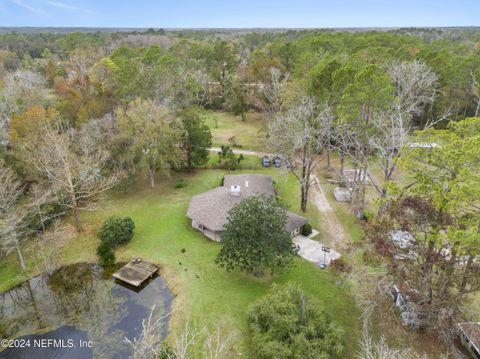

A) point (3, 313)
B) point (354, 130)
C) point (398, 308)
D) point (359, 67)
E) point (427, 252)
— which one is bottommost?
point (3, 313)

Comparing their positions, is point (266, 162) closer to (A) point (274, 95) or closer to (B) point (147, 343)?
(A) point (274, 95)

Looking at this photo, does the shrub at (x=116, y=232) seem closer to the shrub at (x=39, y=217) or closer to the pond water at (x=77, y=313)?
the pond water at (x=77, y=313)

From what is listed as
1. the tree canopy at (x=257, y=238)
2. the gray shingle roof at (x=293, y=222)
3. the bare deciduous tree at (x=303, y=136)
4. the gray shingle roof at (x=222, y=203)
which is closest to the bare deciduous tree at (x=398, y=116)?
the bare deciduous tree at (x=303, y=136)

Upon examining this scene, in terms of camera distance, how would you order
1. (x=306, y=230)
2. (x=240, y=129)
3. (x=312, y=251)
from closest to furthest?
(x=312, y=251), (x=306, y=230), (x=240, y=129)

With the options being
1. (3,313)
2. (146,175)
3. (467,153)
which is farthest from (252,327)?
(146,175)

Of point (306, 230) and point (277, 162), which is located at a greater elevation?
point (277, 162)

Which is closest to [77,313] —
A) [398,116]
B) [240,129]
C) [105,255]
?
[105,255]

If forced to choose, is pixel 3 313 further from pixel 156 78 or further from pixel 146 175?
pixel 156 78
